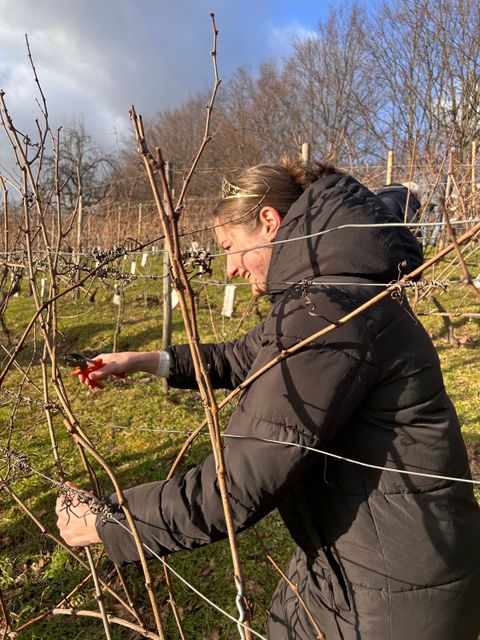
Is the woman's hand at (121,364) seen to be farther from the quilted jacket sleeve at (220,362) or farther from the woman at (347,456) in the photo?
the woman at (347,456)

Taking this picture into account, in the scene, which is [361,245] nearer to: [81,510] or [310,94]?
[81,510]

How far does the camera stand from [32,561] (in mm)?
2555

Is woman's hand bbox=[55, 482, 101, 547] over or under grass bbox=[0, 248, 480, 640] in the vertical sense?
over

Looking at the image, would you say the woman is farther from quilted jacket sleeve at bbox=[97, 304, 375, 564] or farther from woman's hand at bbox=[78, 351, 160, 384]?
woman's hand at bbox=[78, 351, 160, 384]

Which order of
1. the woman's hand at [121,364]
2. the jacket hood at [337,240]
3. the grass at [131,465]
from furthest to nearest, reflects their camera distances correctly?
the grass at [131,465]
the woman's hand at [121,364]
the jacket hood at [337,240]

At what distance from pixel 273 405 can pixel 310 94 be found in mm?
19225

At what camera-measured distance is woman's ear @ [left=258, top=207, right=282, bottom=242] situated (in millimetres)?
1265

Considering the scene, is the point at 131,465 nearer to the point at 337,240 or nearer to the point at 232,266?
the point at 232,266

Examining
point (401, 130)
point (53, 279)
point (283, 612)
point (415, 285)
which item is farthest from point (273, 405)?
point (401, 130)

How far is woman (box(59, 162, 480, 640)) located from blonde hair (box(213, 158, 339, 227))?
0.17m

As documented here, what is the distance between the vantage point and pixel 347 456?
1006mm

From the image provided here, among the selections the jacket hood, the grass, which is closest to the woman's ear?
the jacket hood

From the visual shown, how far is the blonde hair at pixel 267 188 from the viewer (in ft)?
4.17

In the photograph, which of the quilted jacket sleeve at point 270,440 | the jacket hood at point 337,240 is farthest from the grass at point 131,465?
the jacket hood at point 337,240
